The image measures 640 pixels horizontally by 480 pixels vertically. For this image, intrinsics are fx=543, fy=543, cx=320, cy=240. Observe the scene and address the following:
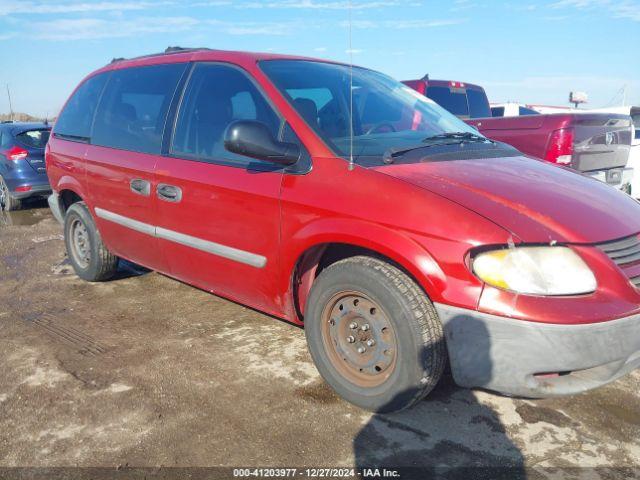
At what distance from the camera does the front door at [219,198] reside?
303 cm

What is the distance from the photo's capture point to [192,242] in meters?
3.46

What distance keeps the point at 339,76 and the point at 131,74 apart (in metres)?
1.72

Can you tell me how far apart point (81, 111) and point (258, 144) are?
104 inches

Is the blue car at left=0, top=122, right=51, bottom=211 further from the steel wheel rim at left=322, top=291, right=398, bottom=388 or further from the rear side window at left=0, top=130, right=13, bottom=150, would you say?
the steel wheel rim at left=322, top=291, right=398, bottom=388

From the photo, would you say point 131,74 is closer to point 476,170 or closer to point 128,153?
point 128,153

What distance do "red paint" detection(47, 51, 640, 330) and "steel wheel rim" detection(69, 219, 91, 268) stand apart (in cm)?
121

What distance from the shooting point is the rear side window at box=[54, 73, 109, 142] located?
4494 mm

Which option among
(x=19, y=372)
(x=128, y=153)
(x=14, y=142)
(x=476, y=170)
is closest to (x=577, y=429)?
(x=476, y=170)

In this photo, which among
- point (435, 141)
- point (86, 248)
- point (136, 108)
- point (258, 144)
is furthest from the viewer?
point (86, 248)

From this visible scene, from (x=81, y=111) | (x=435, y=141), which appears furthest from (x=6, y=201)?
(x=435, y=141)

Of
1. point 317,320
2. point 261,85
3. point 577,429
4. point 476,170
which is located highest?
point 261,85

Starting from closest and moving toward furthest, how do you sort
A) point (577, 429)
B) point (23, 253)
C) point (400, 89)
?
point (577, 429) < point (400, 89) < point (23, 253)

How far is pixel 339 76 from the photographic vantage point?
11.8ft

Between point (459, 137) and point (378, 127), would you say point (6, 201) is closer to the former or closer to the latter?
point (378, 127)
